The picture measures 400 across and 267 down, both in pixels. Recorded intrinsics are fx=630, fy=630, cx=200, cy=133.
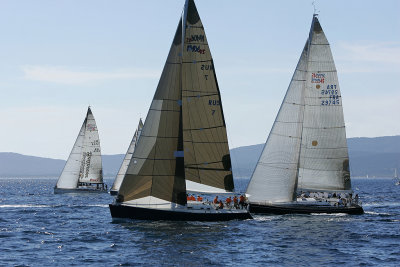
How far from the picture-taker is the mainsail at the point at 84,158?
97312 millimetres

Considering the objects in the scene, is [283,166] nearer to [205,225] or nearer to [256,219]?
[256,219]

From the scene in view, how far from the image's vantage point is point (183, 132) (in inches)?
1809

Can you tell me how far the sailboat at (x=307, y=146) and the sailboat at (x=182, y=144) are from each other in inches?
276

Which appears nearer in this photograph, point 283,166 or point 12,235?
point 12,235

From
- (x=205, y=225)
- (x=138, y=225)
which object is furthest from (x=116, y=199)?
(x=205, y=225)

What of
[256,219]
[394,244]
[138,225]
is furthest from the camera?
[256,219]

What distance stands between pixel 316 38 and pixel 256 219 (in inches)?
633

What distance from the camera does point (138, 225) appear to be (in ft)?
147

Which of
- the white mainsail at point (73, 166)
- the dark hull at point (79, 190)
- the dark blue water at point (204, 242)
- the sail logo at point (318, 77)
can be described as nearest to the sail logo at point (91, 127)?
the white mainsail at point (73, 166)

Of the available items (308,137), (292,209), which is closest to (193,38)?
(308,137)

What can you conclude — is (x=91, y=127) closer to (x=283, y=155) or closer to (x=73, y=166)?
(x=73, y=166)

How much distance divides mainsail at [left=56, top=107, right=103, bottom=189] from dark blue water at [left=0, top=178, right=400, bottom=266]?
144 feet

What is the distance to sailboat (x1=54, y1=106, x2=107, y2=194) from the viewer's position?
97375 millimetres

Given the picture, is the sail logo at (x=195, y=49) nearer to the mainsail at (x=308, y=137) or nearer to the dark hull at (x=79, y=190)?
the mainsail at (x=308, y=137)
